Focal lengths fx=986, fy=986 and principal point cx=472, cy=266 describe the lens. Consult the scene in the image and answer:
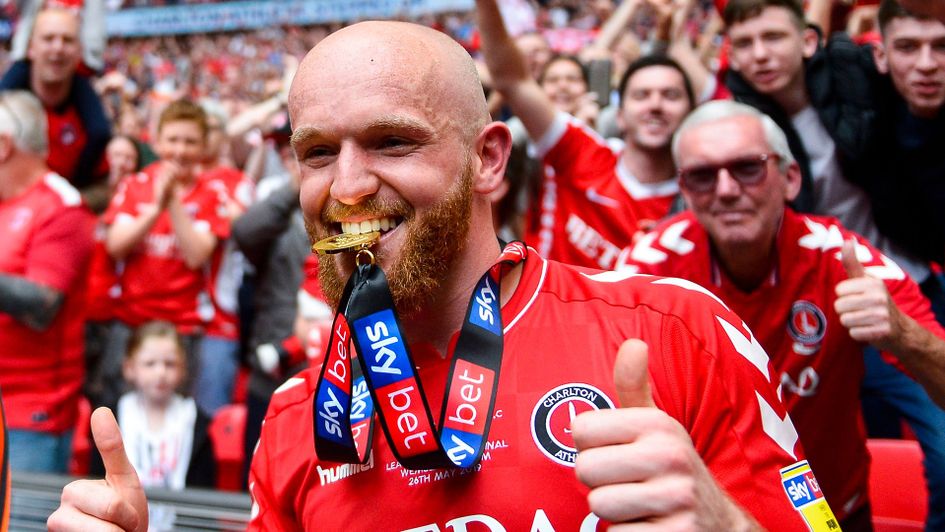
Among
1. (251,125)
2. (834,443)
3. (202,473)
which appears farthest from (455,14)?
(834,443)

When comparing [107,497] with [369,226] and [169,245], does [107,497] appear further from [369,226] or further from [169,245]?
[169,245]

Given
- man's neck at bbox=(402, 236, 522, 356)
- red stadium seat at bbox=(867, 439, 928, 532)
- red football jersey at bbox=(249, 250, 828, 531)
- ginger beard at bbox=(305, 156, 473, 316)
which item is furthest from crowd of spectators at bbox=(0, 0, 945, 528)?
ginger beard at bbox=(305, 156, 473, 316)

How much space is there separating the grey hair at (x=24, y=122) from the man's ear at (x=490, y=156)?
2.93 m

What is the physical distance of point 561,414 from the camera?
5.71 feet

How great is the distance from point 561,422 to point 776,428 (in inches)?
15.5

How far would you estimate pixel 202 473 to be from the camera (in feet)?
15.3

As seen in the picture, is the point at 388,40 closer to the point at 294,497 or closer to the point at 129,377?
the point at 294,497

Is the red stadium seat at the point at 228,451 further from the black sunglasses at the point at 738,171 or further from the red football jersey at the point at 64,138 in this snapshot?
the black sunglasses at the point at 738,171

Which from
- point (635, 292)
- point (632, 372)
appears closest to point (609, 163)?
point (635, 292)

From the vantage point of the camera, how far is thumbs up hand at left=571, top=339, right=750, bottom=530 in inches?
49.6

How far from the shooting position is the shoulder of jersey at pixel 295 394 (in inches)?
82.4

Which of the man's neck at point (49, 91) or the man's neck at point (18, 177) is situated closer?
the man's neck at point (18, 177)

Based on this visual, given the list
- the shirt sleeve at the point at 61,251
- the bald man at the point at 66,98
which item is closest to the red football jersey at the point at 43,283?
the shirt sleeve at the point at 61,251

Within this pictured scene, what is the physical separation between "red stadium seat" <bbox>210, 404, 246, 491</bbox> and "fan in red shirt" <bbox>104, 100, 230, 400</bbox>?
83 cm
